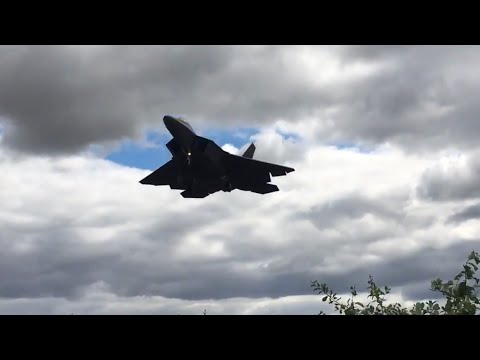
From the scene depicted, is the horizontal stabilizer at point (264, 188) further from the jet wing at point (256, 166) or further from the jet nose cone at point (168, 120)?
the jet nose cone at point (168, 120)

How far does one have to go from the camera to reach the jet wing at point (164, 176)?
5162cm

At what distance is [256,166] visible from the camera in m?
49.7

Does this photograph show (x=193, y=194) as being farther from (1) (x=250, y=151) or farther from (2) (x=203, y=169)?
(1) (x=250, y=151)

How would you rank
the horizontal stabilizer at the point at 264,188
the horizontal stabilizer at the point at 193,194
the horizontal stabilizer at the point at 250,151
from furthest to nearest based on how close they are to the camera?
the horizontal stabilizer at the point at 250,151 < the horizontal stabilizer at the point at 193,194 < the horizontal stabilizer at the point at 264,188

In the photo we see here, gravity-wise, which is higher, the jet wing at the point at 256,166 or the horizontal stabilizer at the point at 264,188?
the jet wing at the point at 256,166

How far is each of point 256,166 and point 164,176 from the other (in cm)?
1104

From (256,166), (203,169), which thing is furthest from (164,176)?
(256,166)

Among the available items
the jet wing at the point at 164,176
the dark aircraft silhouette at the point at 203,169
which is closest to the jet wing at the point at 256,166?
the dark aircraft silhouette at the point at 203,169

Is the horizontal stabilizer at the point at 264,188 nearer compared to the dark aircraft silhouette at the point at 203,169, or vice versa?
the dark aircraft silhouette at the point at 203,169

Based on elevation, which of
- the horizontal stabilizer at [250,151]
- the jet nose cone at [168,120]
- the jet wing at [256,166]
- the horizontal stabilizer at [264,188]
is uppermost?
the horizontal stabilizer at [250,151]
